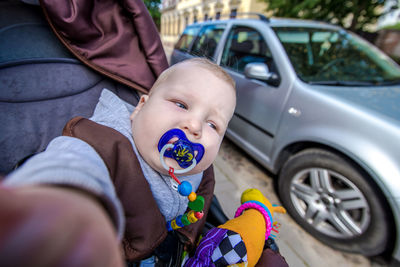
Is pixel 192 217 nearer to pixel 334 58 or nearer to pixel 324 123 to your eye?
pixel 324 123

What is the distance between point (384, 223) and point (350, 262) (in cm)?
49

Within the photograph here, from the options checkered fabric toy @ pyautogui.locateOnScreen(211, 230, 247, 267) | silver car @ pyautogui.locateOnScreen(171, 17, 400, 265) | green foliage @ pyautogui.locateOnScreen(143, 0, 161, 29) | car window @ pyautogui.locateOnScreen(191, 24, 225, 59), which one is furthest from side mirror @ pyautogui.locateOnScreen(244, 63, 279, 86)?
green foliage @ pyautogui.locateOnScreen(143, 0, 161, 29)

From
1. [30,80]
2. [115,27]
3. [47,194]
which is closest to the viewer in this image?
[47,194]

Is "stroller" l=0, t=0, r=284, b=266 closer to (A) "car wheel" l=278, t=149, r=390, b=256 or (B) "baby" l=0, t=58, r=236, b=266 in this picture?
(B) "baby" l=0, t=58, r=236, b=266

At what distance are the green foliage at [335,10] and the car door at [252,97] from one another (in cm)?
550

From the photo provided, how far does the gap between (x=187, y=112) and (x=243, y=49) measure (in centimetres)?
212

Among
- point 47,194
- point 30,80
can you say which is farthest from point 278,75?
point 47,194

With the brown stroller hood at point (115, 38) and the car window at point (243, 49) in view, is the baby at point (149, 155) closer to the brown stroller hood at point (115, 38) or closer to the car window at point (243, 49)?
the brown stroller hood at point (115, 38)

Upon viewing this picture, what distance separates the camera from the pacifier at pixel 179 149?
26.0 inches

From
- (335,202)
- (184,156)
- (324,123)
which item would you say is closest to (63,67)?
(184,156)

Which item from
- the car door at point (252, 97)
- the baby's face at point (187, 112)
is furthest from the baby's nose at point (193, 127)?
the car door at point (252, 97)

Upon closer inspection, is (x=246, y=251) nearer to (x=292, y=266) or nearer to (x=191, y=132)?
(x=191, y=132)

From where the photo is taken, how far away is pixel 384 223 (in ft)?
4.66

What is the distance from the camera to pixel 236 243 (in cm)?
70
